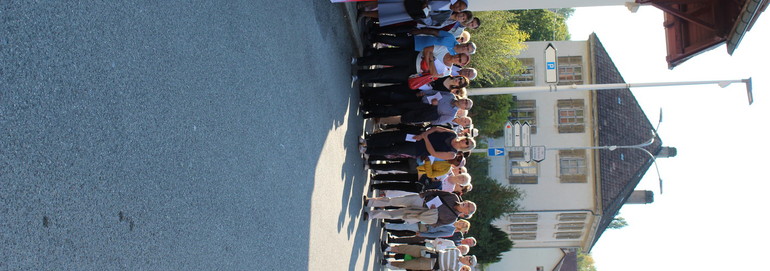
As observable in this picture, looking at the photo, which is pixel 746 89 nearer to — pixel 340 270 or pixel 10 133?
pixel 340 270

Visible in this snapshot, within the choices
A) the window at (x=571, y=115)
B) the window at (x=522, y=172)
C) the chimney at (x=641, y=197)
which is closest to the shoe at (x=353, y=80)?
the window at (x=522, y=172)

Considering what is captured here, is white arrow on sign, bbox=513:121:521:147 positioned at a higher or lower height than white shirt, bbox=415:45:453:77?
lower

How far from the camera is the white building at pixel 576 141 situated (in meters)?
34.1

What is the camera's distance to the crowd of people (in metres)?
10.8

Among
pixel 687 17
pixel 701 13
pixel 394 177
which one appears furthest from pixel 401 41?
pixel 701 13

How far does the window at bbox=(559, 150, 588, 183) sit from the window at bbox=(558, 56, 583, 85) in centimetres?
385

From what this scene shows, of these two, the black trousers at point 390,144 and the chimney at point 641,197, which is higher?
the black trousers at point 390,144

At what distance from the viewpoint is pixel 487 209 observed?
3058 centimetres

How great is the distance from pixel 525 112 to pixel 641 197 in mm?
10323

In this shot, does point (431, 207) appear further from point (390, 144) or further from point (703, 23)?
point (703, 23)

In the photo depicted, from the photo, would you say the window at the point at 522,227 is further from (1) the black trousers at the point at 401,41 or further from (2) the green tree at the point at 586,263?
(2) the green tree at the point at 586,263

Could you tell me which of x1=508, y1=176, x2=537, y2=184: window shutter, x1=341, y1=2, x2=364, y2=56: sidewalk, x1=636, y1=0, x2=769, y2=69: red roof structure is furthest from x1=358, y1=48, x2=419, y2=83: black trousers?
x1=508, y1=176, x2=537, y2=184: window shutter

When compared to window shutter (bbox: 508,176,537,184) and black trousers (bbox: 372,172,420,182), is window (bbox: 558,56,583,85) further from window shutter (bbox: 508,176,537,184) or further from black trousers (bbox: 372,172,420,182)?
black trousers (bbox: 372,172,420,182)

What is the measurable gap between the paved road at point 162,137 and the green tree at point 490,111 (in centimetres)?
2234
